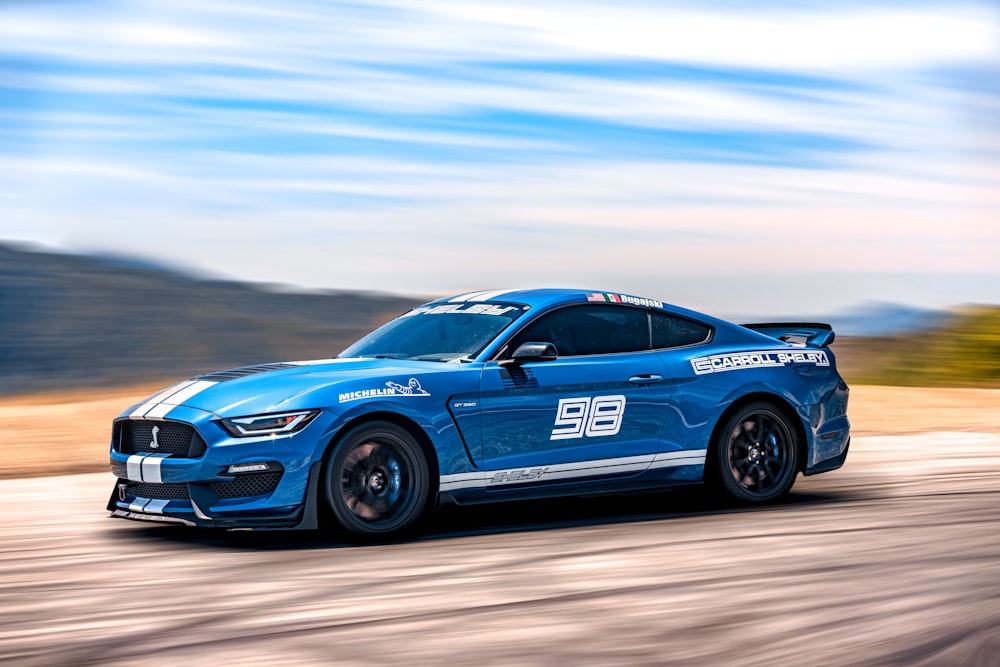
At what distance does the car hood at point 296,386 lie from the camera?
7.61m

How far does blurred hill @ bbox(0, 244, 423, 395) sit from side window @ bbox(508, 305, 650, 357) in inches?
1205

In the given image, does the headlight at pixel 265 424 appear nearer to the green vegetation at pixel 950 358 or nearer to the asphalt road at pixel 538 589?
the asphalt road at pixel 538 589

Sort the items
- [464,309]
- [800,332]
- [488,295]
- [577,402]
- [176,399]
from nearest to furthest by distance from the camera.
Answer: [176,399] < [577,402] < [464,309] < [488,295] < [800,332]

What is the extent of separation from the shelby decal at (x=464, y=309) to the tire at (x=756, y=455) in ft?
5.76

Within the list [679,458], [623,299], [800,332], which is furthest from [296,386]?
[800,332]

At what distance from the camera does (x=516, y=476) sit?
820 cm

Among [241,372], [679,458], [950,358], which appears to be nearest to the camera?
[241,372]

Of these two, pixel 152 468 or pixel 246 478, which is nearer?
pixel 246 478

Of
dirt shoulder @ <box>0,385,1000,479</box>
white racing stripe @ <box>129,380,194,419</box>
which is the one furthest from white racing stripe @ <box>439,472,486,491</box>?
dirt shoulder @ <box>0,385,1000,479</box>

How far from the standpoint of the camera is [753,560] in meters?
7.16

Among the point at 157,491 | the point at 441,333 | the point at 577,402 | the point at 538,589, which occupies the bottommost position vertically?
the point at 538,589

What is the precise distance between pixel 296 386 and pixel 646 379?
238 cm

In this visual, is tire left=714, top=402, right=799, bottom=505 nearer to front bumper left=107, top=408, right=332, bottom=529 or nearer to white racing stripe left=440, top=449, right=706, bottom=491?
white racing stripe left=440, top=449, right=706, bottom=491

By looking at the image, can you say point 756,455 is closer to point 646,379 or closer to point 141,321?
point 646,379
